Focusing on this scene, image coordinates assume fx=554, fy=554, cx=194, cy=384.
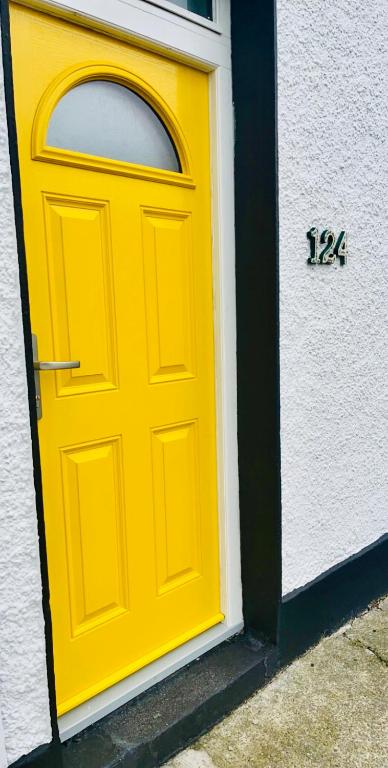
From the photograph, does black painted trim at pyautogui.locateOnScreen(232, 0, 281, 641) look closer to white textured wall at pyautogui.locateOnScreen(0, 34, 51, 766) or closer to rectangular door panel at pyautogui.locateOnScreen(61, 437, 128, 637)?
rectangular door panel at pyautogui.locateOnScreen(61, 437, 128, 637)

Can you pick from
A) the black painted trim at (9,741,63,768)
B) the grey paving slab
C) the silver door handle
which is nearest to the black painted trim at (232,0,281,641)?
the grey paving slab

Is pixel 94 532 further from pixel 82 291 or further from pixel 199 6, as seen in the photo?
pixel 199 6

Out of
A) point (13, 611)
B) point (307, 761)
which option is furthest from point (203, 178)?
point (307, 761)

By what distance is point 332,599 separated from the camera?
8.60 feet

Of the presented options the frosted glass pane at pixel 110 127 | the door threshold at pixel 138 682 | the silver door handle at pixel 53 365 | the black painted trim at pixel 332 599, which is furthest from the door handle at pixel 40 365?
the black painted trim at pixel 332 599

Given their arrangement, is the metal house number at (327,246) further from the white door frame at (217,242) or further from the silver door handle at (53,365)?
the silver door handle at (53,365)

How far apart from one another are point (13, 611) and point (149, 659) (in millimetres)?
790

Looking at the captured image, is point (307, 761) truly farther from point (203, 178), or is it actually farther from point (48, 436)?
point (203, 178)

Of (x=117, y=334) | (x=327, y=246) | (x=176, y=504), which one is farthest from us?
Answer: (x=327, y=246)

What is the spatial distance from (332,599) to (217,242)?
173 cm

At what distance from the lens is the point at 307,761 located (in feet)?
6.22

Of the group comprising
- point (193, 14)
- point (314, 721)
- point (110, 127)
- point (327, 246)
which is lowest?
point (314, 721)

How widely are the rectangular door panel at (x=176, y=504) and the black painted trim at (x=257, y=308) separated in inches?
9.4

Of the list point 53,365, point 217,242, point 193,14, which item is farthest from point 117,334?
point 193,14
